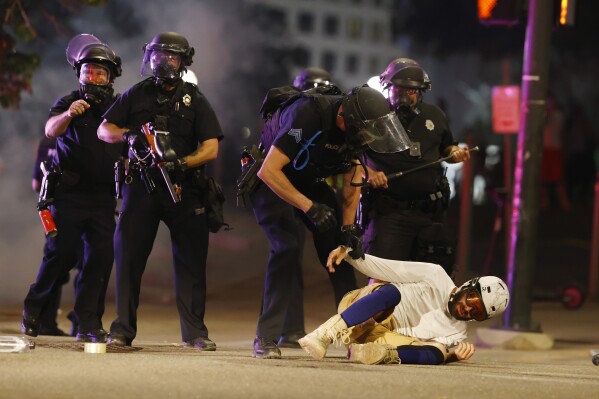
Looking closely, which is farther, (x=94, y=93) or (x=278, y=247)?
(x=94, y=93)

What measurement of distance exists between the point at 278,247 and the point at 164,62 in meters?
1.45

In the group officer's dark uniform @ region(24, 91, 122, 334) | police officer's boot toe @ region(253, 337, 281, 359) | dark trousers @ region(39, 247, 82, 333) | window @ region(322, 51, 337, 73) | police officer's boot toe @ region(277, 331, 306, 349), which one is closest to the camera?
police officer's boot toe @ region(253, 337, 281, 359)

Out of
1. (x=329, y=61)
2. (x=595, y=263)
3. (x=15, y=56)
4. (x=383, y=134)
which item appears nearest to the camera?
(x=383, y=134)

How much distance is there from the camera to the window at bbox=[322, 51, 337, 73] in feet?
111

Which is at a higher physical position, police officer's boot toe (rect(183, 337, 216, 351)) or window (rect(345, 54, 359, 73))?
window (rect(345, 54, 359, 73))

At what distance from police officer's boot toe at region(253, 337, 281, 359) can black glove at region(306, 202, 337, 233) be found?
0.83 meters

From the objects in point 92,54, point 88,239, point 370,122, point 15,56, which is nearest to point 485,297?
point 370,122

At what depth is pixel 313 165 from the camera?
28.7 feet

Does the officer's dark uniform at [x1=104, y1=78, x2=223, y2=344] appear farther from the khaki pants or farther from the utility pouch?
the khaki pants

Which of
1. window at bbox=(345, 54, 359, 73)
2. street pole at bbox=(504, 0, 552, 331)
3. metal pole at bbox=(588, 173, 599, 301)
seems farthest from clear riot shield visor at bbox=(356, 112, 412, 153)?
window at bbox=(345, 54, 359, 73)

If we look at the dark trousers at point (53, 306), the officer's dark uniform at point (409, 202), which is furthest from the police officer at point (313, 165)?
the dark trousers at point (53, 306)

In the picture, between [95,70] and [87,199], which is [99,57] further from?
[87,199]

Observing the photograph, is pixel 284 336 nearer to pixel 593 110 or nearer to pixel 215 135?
pixel 215 135

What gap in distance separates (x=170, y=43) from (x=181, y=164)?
2.74 feet
